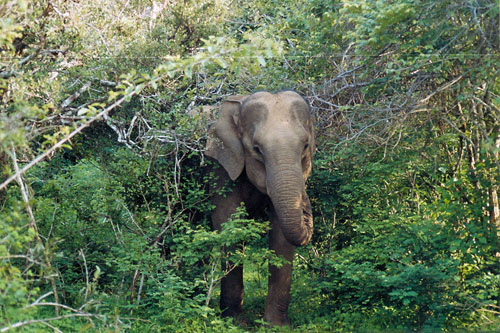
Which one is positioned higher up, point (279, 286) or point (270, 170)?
point (270, 170)

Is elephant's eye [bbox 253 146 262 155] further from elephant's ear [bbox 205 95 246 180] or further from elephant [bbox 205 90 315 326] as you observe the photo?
elephant's ear [bbox 205 95 246 180]

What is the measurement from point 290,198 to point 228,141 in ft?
5.20

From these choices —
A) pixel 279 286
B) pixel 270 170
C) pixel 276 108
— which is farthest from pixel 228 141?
pixel 279 286

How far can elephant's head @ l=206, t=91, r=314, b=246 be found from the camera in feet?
28.9

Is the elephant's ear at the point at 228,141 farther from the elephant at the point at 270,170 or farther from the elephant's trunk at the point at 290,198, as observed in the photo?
the elephant's trunk at the point at 290,198

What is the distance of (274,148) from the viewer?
359 inches

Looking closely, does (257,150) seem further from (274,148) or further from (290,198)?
(290,198)

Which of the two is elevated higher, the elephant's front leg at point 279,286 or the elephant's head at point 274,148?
the elephant's head at point 274,148

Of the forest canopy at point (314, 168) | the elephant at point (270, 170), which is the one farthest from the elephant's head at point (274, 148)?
the forest canopy at point (314, 168)

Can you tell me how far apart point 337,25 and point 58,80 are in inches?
164

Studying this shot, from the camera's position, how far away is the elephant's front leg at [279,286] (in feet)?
30.7

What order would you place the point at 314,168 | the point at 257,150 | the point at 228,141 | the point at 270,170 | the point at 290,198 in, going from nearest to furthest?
the point at 290,198 → the point at 270,170 → the point at 257,150 → the point at 228,141 → the point at 314,168

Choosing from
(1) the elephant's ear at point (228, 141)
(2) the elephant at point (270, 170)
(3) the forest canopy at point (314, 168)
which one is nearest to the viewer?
(3) the forest canopy at point (314, 168)

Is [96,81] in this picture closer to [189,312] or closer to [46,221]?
[46,221]
